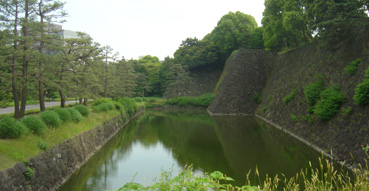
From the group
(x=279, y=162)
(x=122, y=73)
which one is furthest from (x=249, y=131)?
(x=122, y=73)

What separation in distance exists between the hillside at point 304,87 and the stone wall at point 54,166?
8.98 meters

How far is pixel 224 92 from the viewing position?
31391 millimetres

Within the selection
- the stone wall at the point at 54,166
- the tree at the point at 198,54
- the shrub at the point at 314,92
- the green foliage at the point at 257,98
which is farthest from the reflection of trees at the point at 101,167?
the tree at the point at 198,54

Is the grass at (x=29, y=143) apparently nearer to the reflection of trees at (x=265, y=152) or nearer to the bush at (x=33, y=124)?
the bush at (x=33, y=124)

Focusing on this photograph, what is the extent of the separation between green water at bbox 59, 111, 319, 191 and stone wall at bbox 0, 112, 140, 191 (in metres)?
0.37

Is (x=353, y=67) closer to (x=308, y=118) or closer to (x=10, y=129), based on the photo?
(x=308, y=118)

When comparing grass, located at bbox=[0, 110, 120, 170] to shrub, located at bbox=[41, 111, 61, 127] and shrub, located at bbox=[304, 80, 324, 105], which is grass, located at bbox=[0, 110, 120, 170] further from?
shrub, located at bbox=[304, 80, 324, 105]

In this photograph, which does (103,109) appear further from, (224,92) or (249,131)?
(224,92)

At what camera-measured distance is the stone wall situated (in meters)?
6.20

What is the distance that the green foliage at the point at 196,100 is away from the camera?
121ft

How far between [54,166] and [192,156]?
20.0ft

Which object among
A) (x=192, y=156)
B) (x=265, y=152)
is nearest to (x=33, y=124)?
(x=192, y=156)

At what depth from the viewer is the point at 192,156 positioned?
39.8 feet

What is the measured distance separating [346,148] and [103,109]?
15.8 m
